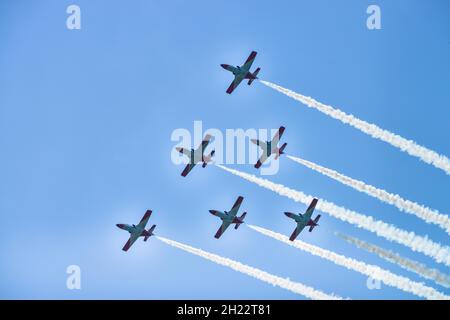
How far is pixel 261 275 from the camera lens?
95438 millimetres

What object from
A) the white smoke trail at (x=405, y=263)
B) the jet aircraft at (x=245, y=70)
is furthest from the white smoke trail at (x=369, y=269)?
the jet aircraft at (x=245, y=70)

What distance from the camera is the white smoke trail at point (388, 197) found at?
299 ft

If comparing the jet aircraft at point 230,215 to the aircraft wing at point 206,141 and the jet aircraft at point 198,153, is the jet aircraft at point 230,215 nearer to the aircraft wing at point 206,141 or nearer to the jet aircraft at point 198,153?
the jet aircraft at point 198,153

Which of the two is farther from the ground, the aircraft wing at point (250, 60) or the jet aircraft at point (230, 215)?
the aircraft wing at point (250, 60)

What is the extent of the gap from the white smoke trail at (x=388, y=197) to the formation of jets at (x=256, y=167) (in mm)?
5002

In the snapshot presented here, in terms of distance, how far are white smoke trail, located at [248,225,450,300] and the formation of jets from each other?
8.95 ft

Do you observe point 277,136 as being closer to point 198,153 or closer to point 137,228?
point 198,153

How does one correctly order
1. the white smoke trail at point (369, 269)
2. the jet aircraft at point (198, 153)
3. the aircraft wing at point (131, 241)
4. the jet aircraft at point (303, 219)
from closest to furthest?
the white smoke trail at point (369, 269) < the jet aircraft at point (303, 219) < the jet aircraft at point (198, 153) < the aircraft wing at point (131, 241)

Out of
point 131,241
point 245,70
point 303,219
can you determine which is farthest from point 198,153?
point 303,219

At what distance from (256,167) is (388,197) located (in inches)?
712

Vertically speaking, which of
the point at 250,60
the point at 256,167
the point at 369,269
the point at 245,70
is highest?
the point at 250,60
